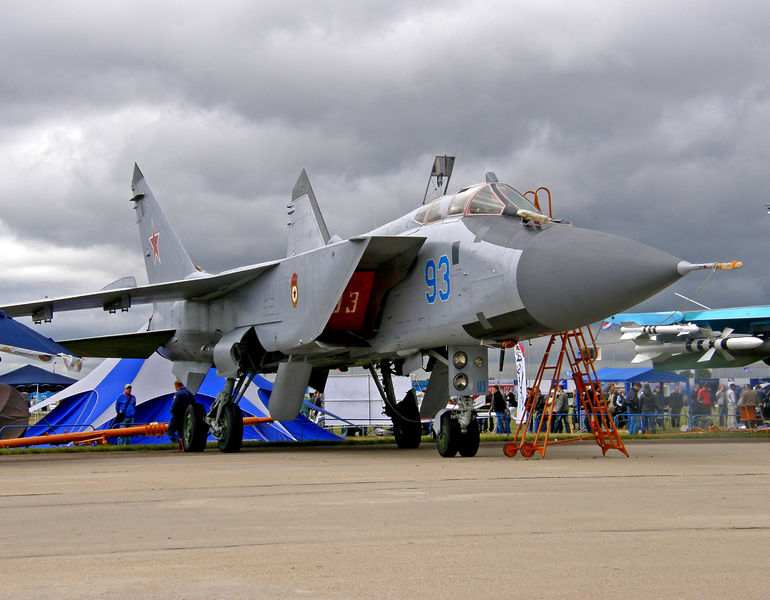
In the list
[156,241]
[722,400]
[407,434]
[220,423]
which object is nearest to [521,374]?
[722,400]

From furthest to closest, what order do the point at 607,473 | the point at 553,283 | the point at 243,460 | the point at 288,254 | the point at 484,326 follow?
the point at 288,254 → the point at 243,460 → the point at 484,326 → the point at 553,283 → the point at 607,473

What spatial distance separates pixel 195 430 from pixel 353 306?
13.5ft

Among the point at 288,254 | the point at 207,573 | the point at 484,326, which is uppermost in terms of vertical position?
the point at 288,254

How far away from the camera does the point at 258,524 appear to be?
457 cm

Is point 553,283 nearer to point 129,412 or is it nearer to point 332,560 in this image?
point 332,560

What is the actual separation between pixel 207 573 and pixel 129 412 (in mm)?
14146

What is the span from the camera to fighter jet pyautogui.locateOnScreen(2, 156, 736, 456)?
8.65 m

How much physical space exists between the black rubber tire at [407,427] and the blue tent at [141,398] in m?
4.40

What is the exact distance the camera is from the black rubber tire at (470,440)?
32.9 ft

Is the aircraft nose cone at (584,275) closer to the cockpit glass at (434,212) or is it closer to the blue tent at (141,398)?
the cockpit glass at (434,212)

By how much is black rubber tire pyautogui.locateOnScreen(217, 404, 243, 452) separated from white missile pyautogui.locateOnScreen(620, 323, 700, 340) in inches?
332

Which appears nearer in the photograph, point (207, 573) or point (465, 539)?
point (207, 573)

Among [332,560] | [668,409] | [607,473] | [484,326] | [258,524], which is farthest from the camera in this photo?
[668,409]

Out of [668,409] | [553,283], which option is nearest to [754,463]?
[553,283]
